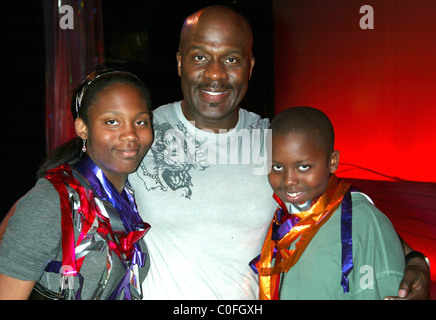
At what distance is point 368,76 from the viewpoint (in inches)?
195

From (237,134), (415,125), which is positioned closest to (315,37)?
(415,125)

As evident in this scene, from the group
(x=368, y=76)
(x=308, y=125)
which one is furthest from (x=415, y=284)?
(x=368, y=76)

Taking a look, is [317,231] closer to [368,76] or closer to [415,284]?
[415,284]

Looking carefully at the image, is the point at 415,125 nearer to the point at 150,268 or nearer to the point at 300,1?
the point at 300,1

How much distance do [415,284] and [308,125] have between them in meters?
0.61

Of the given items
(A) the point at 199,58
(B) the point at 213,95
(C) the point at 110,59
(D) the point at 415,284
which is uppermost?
(C) the point at 110,59

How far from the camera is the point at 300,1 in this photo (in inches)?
225

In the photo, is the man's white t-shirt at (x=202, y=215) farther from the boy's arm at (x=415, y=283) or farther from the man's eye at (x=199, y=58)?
Answer: the boy's arm at (x=415, y=283)

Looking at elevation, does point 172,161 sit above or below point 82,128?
below

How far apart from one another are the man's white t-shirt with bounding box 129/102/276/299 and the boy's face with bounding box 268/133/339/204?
0.34ft

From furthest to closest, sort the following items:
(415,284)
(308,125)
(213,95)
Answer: (213,95)
(308,125)
(415,284)

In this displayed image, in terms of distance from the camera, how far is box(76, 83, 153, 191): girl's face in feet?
4.11

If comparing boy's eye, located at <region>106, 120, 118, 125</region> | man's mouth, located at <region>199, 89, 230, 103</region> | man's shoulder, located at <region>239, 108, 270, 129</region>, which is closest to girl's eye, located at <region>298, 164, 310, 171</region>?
man's shoulder, located at <region>239, 108, 270, 129</region>

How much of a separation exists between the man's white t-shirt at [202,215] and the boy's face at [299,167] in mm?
105
